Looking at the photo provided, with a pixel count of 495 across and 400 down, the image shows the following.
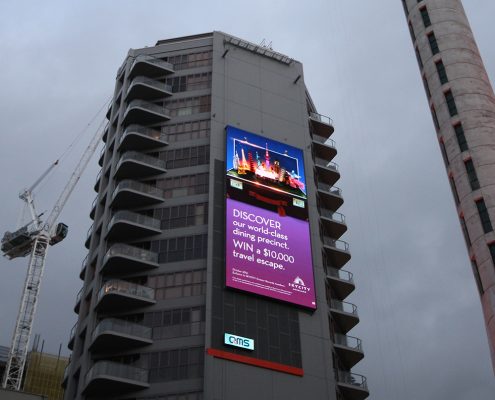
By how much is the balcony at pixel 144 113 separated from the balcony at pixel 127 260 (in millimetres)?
18749

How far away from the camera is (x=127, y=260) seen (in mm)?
73062

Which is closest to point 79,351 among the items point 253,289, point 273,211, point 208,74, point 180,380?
point 180,380

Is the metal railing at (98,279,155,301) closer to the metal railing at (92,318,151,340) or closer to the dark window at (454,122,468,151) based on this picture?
the metal railing at (92,318,151,340)

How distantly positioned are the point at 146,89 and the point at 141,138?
8.23 metres

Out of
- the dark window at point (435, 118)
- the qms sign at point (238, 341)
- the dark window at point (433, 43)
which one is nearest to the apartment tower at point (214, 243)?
the qms sign at point (238, 341)

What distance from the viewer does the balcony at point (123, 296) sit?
2773 inches

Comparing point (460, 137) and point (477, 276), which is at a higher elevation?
point (460, 137)

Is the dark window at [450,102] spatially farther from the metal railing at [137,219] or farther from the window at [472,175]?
the metal railing at [137,219]

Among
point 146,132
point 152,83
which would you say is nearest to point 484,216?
point 146,132

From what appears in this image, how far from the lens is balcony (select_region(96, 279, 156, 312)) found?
70.4m

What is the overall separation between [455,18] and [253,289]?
40725mm

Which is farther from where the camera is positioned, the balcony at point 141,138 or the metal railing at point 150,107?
the metal railing at point 150,107

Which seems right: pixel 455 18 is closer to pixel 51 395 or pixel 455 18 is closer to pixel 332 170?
pixel 332 170

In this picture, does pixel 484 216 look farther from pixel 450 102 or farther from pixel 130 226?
pixel 130 226
